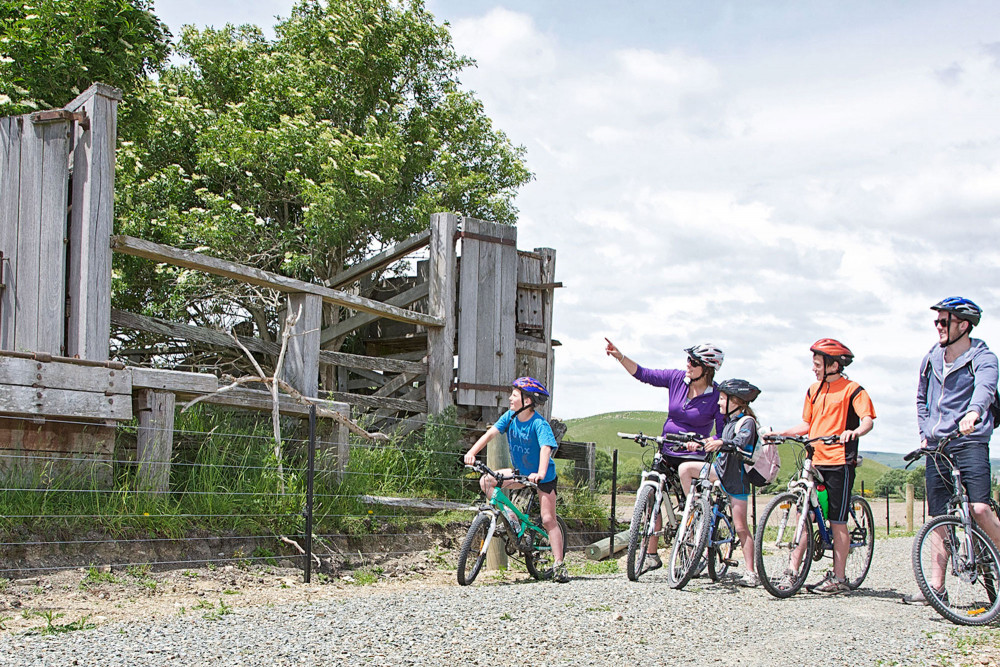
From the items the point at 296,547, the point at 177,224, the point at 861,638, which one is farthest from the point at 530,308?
the point at 861,638

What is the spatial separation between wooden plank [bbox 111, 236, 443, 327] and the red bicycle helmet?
483 centimetres

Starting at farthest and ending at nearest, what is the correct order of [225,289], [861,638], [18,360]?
[225,289], [18,360], [861,638]

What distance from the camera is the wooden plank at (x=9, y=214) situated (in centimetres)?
807

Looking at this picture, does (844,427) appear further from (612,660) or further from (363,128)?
(363,128)

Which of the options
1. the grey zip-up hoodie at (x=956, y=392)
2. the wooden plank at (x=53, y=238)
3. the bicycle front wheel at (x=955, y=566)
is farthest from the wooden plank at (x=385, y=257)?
the bicycle front wheel at (x=955, y=566)

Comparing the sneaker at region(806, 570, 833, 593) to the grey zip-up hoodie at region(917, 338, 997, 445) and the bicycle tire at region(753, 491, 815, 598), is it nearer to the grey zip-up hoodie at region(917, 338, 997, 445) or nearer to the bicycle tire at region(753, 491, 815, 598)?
the bicycle tire at region(753, 491, 815, 598)

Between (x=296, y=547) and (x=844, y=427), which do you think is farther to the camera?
(x=296, y=547)

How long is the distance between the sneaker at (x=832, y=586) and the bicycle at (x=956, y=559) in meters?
1.02

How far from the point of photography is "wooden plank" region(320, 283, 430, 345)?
12.3 meters

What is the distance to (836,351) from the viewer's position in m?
7.29

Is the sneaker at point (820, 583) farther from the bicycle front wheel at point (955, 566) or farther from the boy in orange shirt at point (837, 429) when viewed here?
the bicycle front wheel at point (955, 566)

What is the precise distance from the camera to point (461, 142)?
1698 cm

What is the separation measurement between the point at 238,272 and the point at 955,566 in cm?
643

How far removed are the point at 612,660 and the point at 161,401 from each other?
4765 mm
